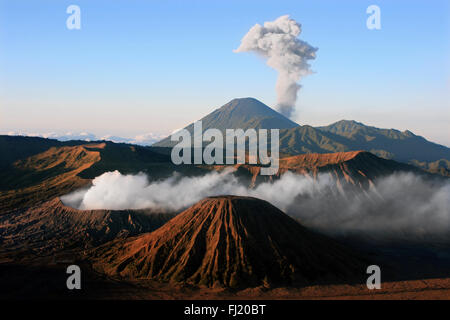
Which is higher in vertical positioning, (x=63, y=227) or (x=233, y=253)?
(x=63, y=227)

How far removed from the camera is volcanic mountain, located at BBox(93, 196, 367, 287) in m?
53.9

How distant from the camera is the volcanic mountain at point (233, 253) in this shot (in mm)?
53903

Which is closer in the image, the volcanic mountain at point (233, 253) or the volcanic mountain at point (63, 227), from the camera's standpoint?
the volcanic mountain at point (233, 253)

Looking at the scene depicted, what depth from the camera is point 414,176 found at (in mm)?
120625

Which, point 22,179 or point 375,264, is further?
point 22,179

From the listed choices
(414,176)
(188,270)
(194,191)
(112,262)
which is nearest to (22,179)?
(194,191)

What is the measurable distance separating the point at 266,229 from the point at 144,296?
2152cm

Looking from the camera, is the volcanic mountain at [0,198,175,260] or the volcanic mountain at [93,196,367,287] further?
the volcanic mountain at [0,198,175,260]

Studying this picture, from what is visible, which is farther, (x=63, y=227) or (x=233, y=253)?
(x=63, y=227)

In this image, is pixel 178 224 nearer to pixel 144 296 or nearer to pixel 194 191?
pixel 144 296

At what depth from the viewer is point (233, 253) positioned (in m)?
55.9
